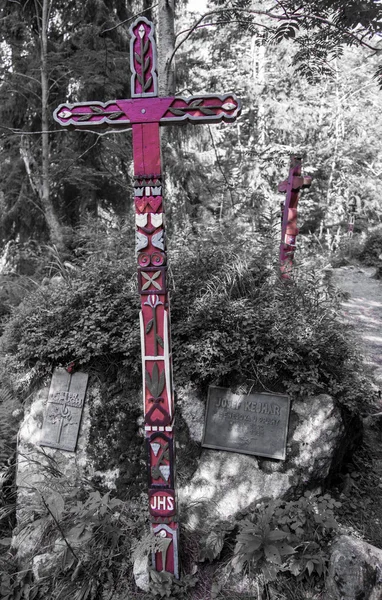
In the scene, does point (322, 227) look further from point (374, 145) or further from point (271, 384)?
point (271, 384)

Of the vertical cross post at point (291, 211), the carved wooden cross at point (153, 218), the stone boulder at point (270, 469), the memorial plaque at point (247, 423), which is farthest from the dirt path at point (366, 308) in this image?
the carved wooden cross at point (153, 218)

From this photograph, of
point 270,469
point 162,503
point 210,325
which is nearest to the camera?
point 162,503

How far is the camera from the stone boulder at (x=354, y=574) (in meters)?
2.69

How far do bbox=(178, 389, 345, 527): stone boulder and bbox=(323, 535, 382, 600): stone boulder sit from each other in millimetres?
615

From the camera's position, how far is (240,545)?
300 centimetres

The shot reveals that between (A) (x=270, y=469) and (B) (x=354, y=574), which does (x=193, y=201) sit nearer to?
(A) (x=270, y=469)

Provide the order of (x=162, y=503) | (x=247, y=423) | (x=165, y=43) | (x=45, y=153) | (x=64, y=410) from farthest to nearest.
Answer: (x=45, y=153)
(x=165, y=43)
(x=64, y=410)
(x=247, y=423)
(x=162, y=503)

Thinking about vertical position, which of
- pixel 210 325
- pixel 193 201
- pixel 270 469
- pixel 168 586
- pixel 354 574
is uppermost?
pixel 193 201

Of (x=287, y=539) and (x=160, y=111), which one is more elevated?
(x=160, y=111)

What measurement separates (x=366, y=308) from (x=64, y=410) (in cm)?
619

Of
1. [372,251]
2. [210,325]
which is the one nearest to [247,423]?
[210,325]

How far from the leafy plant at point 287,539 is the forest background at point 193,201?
35.5 inches

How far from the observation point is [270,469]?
3.42 metres

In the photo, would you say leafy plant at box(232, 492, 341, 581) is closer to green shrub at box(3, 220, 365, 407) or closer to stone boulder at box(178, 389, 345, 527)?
stone boulder at box(178, 389, 345, 527)
